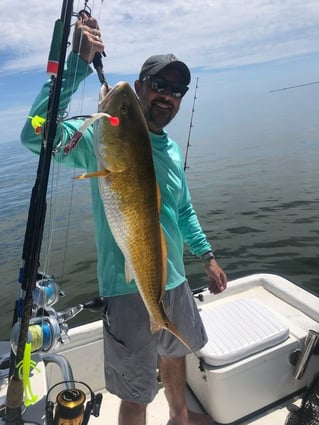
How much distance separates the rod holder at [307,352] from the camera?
3.42 metres

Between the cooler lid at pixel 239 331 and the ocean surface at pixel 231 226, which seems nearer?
the cooler lid at pixel 239 331

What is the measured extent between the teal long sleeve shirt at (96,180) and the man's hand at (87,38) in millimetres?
70

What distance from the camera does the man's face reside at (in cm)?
254

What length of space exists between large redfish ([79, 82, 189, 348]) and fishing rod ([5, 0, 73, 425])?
323mm

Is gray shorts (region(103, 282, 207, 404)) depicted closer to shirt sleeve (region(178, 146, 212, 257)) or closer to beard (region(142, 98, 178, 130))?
shirt sleeve (region(178, 146, 212, 257))

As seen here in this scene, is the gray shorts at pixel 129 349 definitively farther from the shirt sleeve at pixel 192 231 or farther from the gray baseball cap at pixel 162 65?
the gray baseball cap at pixel 162 65

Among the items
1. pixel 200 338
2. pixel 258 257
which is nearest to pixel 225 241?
pixel 258 257

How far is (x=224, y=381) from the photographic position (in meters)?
3.19

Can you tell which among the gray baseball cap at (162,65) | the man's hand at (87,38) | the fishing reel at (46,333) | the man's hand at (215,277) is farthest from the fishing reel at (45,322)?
the gray baseball cap at (162,65)

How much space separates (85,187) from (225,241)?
1391 cm

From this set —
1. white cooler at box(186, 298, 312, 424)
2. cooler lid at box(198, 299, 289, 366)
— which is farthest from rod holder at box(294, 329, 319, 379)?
cooler lid at box(198, 299, 289, 366)

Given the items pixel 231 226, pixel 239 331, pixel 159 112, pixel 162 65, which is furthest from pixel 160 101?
pixel 231 226

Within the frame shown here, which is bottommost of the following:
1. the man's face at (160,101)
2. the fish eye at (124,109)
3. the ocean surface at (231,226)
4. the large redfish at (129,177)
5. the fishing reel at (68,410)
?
the ocean surface at (231,226)

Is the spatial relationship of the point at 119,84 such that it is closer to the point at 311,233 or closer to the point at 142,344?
the point at 142,344
